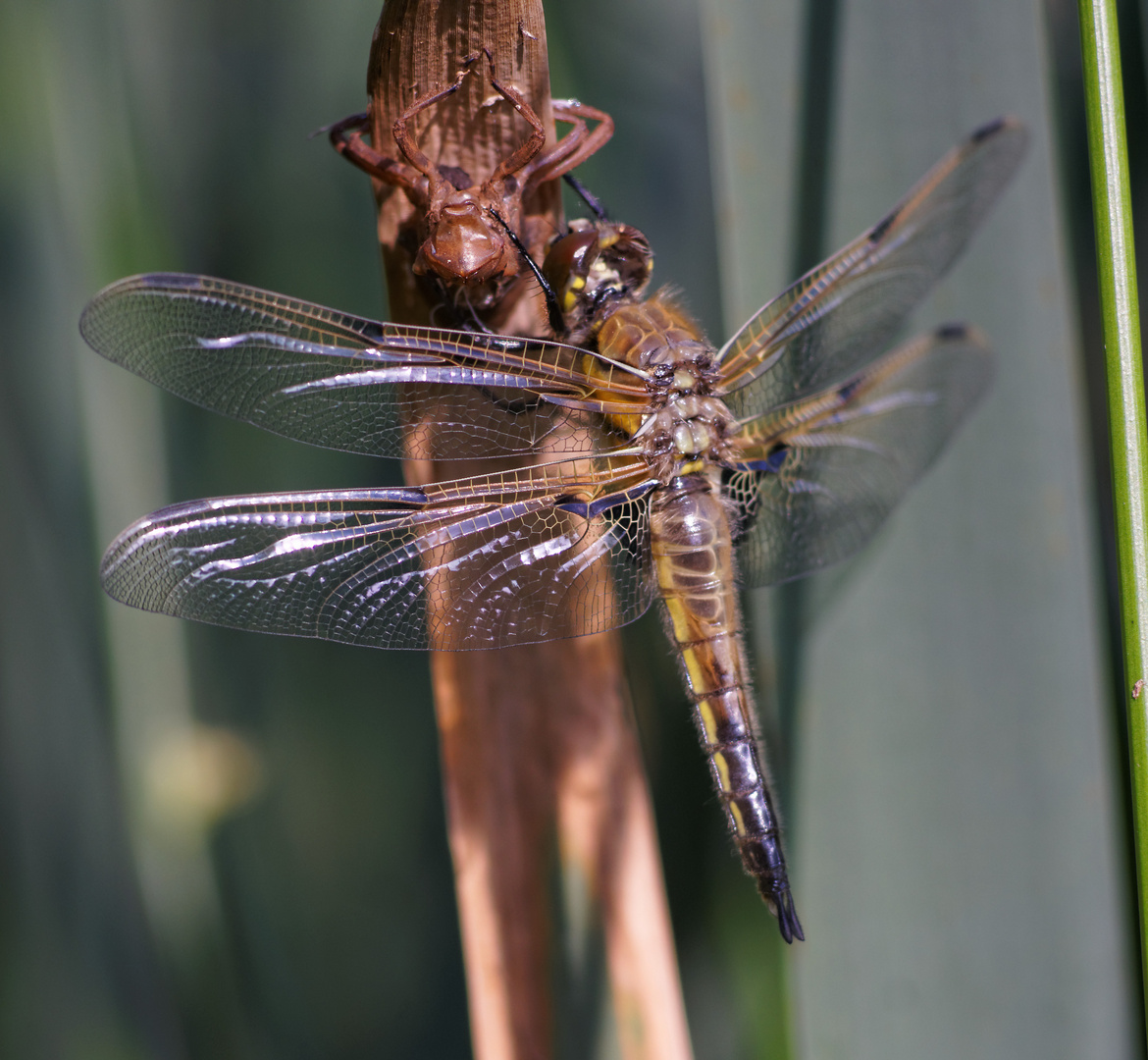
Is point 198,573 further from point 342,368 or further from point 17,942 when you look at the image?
point 17,942

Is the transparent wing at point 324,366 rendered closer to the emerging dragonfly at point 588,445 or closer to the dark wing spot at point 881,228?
the emerging dragonfly at point 588,445

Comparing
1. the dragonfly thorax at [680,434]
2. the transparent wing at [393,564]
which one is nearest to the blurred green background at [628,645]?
the dragonfly thorax at [680,434]

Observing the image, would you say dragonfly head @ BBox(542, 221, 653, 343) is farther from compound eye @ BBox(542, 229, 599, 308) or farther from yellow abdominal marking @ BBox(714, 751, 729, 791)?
yellow abdominal marking @ BBox(714, 751, 729, 791)

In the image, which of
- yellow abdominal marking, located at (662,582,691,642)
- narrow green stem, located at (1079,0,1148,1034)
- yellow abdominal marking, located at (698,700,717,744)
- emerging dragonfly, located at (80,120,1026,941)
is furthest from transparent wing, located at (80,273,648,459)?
narrow green stem, located at (1079,0,1148,1034)

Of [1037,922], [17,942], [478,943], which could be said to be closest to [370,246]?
[478,943]

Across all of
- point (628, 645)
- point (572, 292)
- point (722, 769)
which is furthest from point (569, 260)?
point (628, 645)

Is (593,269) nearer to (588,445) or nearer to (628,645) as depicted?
(588,445)
